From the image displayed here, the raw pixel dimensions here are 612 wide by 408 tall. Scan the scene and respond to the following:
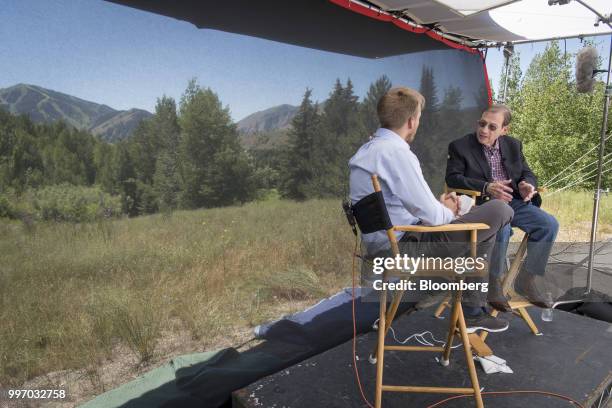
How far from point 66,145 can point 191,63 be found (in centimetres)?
89

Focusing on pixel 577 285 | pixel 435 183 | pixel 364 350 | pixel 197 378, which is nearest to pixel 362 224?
pixel 364 350

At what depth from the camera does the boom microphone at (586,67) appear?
309 centimetres

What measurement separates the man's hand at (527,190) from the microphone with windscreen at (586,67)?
47.9 inches

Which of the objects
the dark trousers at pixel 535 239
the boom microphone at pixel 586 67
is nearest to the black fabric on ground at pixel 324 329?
the dark trousers at pixel 535 239

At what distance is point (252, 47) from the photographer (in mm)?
2963

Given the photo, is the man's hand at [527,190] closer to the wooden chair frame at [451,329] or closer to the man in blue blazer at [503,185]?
the man in blue blazer at [503,185]

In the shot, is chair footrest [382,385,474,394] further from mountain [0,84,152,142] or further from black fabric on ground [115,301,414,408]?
mountain [0,84,152,142]

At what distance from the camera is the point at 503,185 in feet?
8.11

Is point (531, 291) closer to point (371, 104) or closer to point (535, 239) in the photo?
point (535, 239)

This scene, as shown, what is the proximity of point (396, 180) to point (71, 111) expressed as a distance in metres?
1.74

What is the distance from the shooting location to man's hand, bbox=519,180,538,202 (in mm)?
2539

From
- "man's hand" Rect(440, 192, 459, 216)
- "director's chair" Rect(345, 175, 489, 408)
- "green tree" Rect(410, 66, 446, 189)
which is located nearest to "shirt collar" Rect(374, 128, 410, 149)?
"director's chair" Rect(345, 175, 489, 408)

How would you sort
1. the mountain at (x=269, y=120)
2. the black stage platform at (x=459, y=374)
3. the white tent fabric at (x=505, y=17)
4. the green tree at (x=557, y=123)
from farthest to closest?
1. the green tree at (x=557, y=123)
2. the white tent fabric at (x=505, y=17)
3. the mountain at (x=269, y=120)
4. the black stage platform at (x=459, y=374)

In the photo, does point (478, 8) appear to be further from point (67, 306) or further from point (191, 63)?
point (67, 306)
